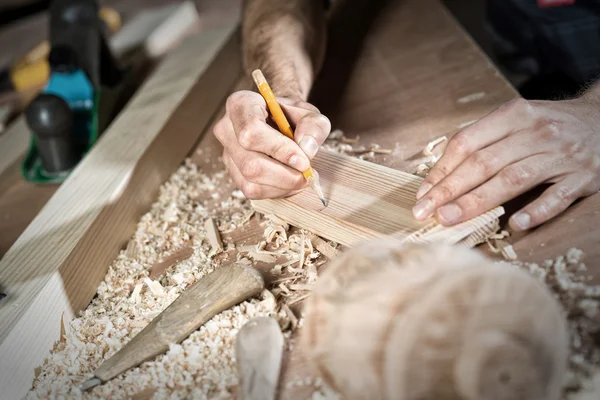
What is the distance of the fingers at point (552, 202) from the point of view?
4.11ft

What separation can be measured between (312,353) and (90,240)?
840 millimetres

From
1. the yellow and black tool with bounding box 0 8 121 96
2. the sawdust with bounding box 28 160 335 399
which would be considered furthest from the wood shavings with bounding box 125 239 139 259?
the yellow and black tool with bounding box 0 8 121 96

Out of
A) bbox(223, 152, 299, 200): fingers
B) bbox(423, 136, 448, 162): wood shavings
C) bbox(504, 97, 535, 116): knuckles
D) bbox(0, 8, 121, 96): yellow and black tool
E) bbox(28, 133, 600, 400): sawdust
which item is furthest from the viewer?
bbox(0, 8, 121, 96): yellow and black tool

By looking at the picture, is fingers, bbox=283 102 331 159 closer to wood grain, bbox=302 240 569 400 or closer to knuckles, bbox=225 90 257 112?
knuckles, bbox=225 90 257 112

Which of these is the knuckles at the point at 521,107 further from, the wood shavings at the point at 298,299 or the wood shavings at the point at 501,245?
the wood shavings at the point at 298,299

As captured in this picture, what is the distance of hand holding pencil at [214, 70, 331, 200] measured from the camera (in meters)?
1.37

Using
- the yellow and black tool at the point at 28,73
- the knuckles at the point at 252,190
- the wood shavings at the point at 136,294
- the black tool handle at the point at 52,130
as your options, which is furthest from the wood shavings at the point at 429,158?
the yellow and black tool at the point at 28,73

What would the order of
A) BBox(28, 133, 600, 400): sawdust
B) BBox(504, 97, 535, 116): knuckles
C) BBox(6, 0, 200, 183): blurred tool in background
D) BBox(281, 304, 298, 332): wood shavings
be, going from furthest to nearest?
BBox(6, 0, 200, 183): blurred tool in background < BBox(504, 97, 535, 116): knuckles < BBox(281, 304, 298, 332): wood shavings < BBox(28, 133, 600, 400): sawdust

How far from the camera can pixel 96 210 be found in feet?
5.21

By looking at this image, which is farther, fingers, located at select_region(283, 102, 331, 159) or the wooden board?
fingers, located at select_region(283, 102, 331, 159)

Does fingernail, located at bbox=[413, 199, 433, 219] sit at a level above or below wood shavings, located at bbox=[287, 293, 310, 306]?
above

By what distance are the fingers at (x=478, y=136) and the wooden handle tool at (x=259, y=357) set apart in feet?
1.51

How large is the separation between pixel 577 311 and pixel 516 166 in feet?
1.14

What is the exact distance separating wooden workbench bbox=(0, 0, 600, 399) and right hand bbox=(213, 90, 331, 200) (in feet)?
0.98
